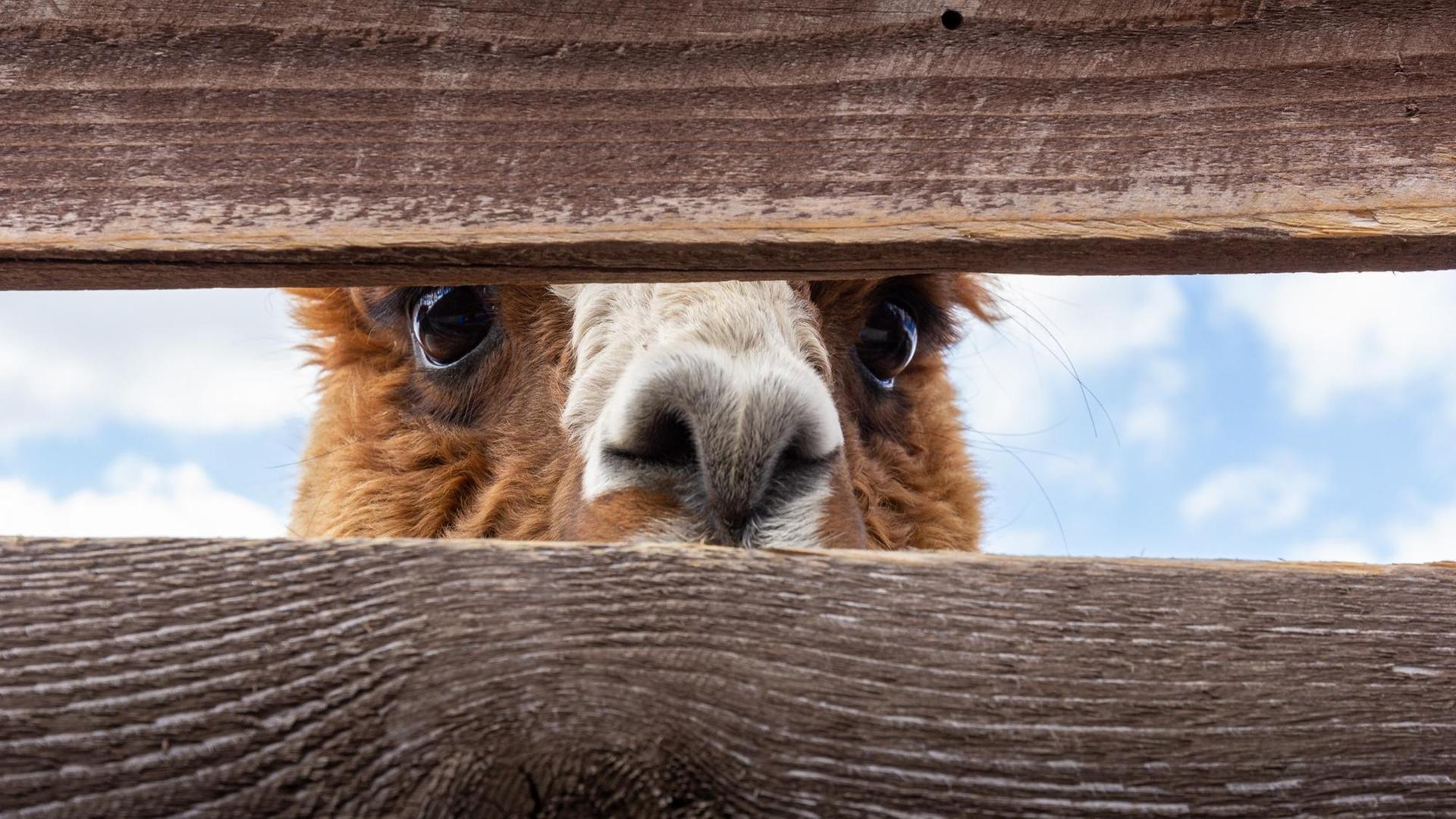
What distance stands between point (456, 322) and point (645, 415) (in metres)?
1.24

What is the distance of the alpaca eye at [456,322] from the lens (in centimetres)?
318

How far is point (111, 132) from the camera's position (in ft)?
4.14

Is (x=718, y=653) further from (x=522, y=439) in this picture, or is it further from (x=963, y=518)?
(x=963, y=518)

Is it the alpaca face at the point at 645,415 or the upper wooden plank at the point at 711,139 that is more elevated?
the alpaca face at the point at 645,415

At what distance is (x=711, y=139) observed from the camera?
1.25 metres

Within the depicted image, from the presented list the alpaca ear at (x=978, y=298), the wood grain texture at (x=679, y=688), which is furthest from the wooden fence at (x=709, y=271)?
the alpaca ear at (x=978, y=298)

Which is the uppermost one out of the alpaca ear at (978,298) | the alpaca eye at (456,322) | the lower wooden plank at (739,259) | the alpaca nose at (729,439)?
the alpaca ear at (978,298)

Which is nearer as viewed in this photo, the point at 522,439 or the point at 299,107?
the point at 299,107

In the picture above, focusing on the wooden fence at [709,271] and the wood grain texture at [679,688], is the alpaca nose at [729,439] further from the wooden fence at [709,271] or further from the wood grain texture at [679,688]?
the wood grain texture at [679,688]

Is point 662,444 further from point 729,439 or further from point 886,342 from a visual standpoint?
point 886,342

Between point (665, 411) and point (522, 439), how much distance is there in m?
0.95

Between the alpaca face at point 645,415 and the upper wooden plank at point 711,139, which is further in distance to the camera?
the alpaca face at point 645,415

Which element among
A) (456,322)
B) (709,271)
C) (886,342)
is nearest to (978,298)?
(886,342)

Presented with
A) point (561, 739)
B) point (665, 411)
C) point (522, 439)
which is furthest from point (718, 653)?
point (522, 439)
